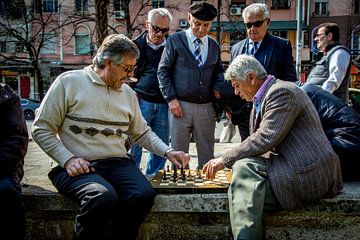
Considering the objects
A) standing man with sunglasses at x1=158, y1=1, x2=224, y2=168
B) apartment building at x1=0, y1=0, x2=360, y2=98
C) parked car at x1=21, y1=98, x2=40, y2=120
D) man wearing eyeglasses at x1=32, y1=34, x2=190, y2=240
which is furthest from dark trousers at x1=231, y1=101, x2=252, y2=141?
apartment building at x1=0, y1=0, x2=360, y2=98

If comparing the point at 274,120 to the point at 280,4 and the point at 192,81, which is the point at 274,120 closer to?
the point at 192,81

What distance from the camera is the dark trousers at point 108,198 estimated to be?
2.63 metres

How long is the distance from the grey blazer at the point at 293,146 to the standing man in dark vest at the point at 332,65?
82.3 inches

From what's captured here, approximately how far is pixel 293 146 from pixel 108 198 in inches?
44.8

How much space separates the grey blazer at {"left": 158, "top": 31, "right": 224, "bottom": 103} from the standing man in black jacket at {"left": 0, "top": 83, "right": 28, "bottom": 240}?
154cm

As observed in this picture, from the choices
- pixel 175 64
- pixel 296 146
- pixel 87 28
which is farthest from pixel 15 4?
pixel 296 146

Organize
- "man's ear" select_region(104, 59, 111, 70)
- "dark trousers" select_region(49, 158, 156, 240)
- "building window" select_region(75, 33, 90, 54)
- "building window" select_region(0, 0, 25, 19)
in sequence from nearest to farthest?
"dark trousers" select_region(49, 158, 156, 240)
"man's ear" select_region(104, 59, 111, 70)
"building window" select_region(0, 0, 25, 19)
"building window" select_region(75, 33, 90, 54)

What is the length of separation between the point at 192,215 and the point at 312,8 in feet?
116

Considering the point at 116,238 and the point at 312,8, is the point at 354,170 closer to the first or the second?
the point at 116,238

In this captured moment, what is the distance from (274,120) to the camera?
109 inches

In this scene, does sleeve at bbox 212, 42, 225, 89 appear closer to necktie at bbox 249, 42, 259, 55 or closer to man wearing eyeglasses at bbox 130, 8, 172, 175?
necktie at bbox 249, 42, 259, 55

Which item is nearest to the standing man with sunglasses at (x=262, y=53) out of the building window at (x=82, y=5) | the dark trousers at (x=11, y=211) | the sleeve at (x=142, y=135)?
the sleeve at (x=142, y=135)

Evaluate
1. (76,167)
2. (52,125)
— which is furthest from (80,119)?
(76,167)

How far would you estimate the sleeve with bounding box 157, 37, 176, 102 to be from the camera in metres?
4.16
